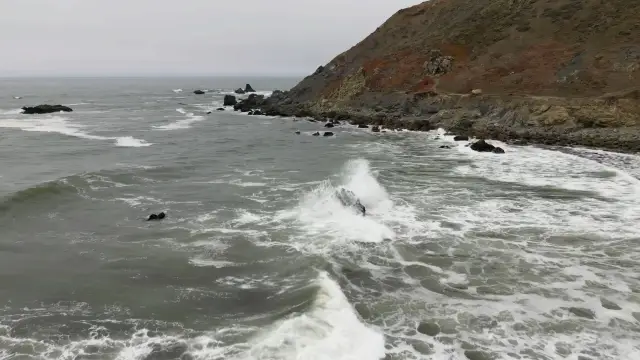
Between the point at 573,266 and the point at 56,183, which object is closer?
the point at 573,266

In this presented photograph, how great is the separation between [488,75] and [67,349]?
184ft

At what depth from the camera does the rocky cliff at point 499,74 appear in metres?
42.3

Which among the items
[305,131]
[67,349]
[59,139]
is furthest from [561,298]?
[59,139]

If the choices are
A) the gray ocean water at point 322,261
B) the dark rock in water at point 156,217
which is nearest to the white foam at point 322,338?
the gray ocean water at point 322,261

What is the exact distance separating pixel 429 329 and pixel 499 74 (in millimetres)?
51539

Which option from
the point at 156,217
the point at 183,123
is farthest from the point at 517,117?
the point at 183,123

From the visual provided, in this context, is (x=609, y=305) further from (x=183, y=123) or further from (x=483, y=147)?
(x=183, y=123)

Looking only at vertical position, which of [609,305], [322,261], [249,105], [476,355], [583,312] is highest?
[609,305]

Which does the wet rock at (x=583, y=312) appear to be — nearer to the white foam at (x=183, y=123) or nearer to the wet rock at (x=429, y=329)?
the wet rock at (x=429, y=329)

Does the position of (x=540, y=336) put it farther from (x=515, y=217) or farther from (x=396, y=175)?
(x=396, y=175)

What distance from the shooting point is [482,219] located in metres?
19.9

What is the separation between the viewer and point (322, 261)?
51.3ft

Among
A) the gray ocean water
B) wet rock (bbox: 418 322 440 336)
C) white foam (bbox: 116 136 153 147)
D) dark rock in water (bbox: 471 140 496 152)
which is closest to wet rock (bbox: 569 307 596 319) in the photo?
the gray ocean water

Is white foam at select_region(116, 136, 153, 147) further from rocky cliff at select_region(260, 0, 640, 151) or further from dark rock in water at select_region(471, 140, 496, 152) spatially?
dark rock in water at select_region(471, 140, 496, 152)
